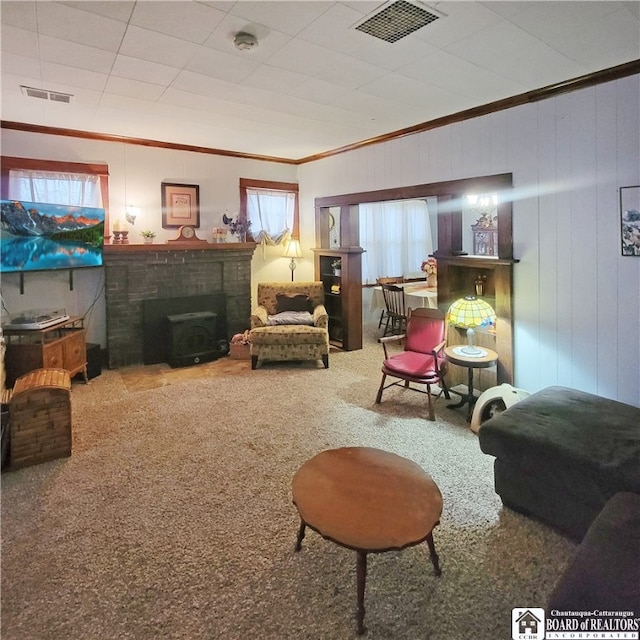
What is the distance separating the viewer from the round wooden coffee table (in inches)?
68.6

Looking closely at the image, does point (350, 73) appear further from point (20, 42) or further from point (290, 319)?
point (290, 319)

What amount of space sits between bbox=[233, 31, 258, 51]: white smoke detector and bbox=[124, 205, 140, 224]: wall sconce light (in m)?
3.27

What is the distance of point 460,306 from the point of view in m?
3.89

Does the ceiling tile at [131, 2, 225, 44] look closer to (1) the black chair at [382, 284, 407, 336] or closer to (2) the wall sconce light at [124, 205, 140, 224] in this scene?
(2) the wall sconce light at [124, 205, 140, 224]

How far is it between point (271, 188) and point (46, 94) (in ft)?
10.7

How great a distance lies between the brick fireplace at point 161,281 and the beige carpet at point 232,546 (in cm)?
183

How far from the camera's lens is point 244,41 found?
2.71 metres

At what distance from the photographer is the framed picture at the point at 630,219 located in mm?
3229

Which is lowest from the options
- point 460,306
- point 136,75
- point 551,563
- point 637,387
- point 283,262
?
point 551,563

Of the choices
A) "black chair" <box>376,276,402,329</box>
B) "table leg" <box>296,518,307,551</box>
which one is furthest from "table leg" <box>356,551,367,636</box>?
"black chair" <box>376,276,402,329</box>

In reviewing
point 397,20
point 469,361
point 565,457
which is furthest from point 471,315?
point 397,20

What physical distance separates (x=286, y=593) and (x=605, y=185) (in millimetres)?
3524

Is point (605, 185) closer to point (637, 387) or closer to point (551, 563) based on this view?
point (637, 387)

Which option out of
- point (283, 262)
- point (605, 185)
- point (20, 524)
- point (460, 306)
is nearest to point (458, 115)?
point (605, 185)
